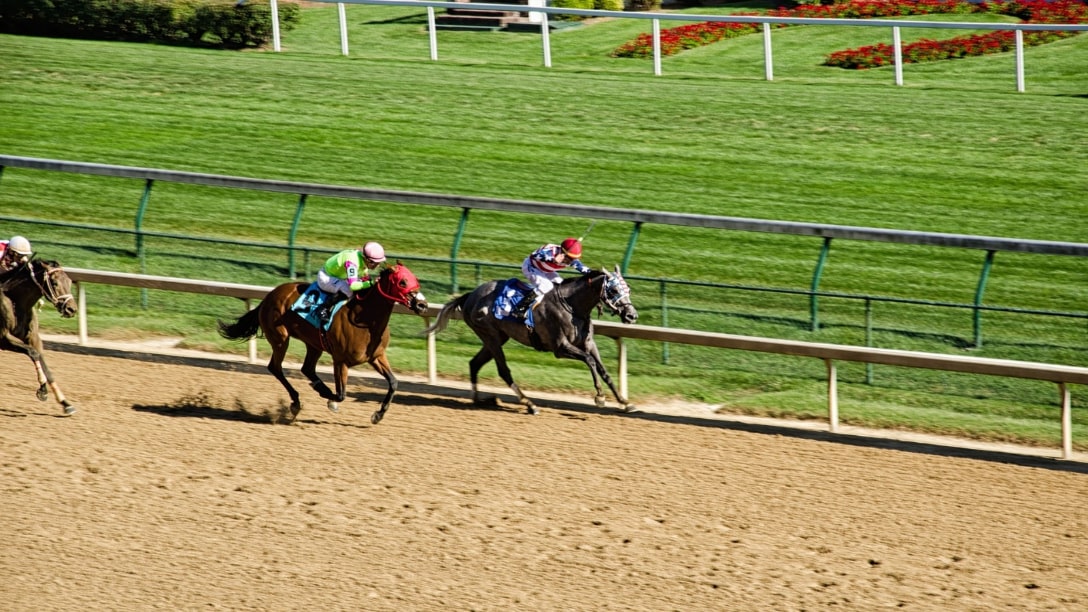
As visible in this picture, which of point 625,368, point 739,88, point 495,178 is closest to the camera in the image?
point 625,368

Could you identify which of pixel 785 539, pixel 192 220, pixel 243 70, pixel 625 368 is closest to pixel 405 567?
pixel 785 539

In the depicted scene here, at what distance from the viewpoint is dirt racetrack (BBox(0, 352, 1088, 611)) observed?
7.19m

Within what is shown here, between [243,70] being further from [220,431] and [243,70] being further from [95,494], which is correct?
[95,494]

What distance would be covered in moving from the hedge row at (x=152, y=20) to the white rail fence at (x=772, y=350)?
10.1 metres

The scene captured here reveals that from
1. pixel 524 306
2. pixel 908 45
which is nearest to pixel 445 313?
pixel 524 306

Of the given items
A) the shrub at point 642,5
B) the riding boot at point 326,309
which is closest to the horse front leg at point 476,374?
the riding boot at point 326,309

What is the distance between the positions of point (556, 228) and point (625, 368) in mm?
3661

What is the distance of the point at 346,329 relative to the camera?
10.2m

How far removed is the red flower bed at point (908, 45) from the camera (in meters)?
20.0

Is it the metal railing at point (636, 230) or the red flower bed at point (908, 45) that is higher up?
the red flower bed at point (908, 45)

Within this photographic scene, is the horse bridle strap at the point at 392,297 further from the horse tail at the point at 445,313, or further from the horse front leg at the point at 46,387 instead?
the horse front leg at the point at 46,387

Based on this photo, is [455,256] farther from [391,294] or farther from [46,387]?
[46,387]

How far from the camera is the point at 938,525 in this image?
8.22 metres

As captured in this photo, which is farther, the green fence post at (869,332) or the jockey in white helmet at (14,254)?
the green fence post at (869,332)
